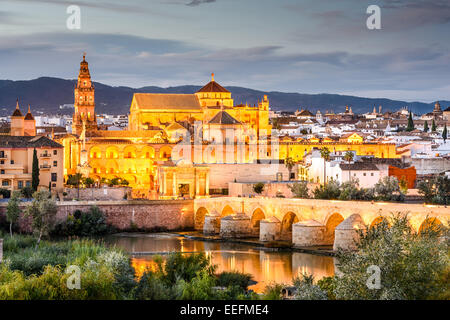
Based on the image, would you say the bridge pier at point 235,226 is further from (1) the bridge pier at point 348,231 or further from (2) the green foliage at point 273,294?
(2) the green foliage at point 273,294

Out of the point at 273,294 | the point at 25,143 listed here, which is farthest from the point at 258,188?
the point at 273,294

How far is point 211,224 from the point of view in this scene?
5038 centimetres

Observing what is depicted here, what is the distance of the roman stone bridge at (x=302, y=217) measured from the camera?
3600 cm

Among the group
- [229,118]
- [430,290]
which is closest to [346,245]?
[430,290]

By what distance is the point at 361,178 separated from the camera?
5728 cm

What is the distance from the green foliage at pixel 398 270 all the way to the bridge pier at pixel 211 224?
2519cm

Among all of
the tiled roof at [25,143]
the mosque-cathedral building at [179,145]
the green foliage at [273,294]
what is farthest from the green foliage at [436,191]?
the tiled roof at [25,143]

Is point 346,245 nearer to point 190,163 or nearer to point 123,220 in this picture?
point 123,220

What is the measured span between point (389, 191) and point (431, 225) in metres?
18.2

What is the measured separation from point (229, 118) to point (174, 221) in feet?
59.3

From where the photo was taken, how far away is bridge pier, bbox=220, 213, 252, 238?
48188 mm

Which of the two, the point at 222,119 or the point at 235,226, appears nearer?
the point at 235,226

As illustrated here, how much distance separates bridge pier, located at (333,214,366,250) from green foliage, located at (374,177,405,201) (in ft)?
27.6

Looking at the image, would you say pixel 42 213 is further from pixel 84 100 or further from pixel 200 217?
pixel 84 100
